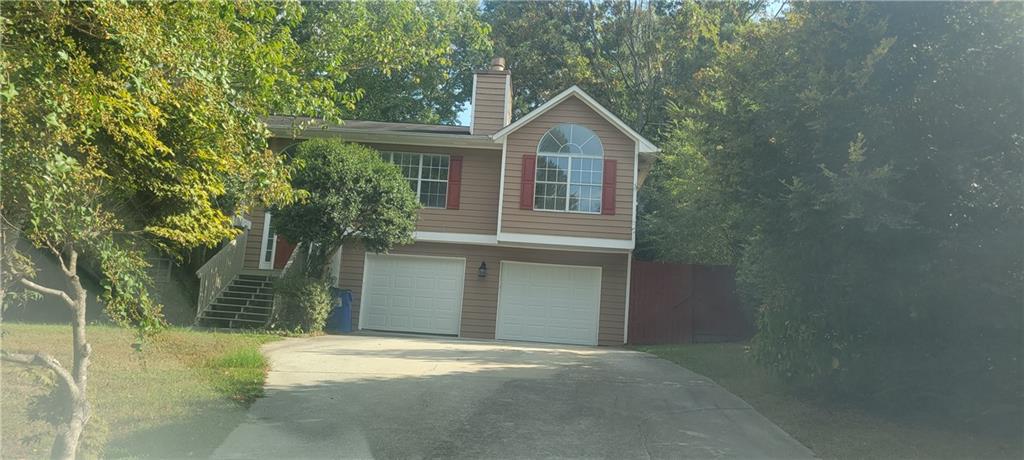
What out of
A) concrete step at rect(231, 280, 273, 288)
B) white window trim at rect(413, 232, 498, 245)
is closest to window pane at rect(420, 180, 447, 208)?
white window trim at rect(413, 232, 498, 245)

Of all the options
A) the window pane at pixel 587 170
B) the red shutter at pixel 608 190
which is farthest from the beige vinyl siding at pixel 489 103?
the red shutter at pixel 608 190

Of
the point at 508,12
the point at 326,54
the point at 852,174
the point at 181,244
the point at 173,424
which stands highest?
the point at 508,12

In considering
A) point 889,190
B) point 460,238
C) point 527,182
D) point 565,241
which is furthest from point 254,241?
point 889,190

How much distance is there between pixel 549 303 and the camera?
60.4 feet

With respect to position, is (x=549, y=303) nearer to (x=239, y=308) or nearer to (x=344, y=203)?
(x=344, y=203)

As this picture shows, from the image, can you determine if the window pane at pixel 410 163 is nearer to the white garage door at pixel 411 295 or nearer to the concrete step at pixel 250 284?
the white garage door at pixel 411 295

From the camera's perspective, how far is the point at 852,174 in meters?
6.89

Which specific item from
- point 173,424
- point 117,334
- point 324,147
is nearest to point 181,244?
point 173,424

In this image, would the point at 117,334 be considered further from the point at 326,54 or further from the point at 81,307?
the point at 81,307

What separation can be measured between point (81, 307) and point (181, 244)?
1.30 meters

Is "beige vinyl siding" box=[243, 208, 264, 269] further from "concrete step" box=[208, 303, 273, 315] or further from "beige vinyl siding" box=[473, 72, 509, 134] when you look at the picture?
"beige vinyl siding" box=[473, 72, 509, 134]

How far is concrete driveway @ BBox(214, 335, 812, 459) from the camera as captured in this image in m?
6.66

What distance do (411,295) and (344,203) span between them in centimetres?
459

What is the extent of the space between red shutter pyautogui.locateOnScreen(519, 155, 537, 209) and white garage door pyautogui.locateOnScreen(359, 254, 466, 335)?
2.16m
